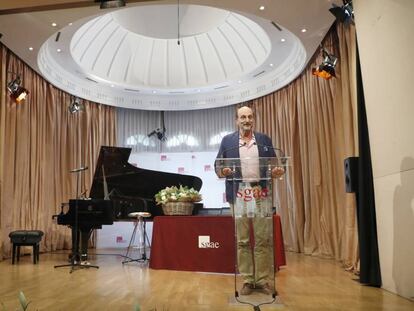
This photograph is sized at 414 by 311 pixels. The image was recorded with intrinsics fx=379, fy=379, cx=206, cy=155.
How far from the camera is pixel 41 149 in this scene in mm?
7738

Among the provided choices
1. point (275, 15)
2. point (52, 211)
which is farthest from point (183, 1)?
point (52, 211)

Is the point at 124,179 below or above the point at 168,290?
above

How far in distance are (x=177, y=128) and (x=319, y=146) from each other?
443 centimetres

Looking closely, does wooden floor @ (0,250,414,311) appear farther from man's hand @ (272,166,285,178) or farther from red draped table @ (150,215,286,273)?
man's hand @ (272,166,285,178)

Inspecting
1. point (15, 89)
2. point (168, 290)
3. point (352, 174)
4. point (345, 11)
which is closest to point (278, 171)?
point (352, 174)

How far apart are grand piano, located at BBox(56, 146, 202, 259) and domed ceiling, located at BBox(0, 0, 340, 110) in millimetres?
2509

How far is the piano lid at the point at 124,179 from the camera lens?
5824 mm

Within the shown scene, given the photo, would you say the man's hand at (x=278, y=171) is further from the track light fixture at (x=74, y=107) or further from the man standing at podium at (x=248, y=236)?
the track light fixture at (x=74, y=107)

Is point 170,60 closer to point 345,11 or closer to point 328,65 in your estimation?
point 328,65

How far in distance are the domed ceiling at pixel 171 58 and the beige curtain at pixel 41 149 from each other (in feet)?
1.41

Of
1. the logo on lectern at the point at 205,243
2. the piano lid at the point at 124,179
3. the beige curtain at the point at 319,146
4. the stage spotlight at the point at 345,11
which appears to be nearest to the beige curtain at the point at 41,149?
the piano lid at the point at 124,179

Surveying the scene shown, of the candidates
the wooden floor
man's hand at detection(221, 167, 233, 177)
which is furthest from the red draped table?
man's hand at detection(221, 167, 233, 177)

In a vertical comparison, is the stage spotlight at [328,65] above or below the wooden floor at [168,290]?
above

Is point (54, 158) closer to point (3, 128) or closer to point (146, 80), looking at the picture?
point (3, 128)
